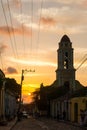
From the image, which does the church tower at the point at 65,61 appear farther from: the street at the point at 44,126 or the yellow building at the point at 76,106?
the street at the point at 44,126

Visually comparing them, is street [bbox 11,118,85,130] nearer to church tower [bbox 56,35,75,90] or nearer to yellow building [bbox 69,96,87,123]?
yellow building [bbox 69,96,87,123]

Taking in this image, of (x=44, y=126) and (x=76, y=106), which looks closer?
(x=44, y=126)

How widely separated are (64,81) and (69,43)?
11.9m

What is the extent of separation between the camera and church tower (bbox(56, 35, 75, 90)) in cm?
12249

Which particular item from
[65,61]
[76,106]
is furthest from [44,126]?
[65,61]

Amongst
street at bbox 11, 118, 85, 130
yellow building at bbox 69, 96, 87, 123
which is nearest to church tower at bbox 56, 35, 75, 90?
yellow building at bbox 69, 96, 87, 123

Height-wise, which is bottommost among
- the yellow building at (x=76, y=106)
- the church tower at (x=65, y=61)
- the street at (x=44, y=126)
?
the street at (x=44, y=126)

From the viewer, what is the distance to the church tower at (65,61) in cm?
12249

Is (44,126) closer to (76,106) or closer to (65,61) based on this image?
(76,106)

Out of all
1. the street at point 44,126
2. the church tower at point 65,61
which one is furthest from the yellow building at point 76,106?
the church tower at point 65,61

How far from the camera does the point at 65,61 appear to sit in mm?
123750

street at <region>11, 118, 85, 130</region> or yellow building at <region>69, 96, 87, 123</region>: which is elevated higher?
yellow building at <region>69, 96, 87, 123</region>

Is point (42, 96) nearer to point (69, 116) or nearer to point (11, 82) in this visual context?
point (11, 82)

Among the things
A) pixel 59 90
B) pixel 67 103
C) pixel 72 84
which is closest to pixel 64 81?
pixel 72 84
